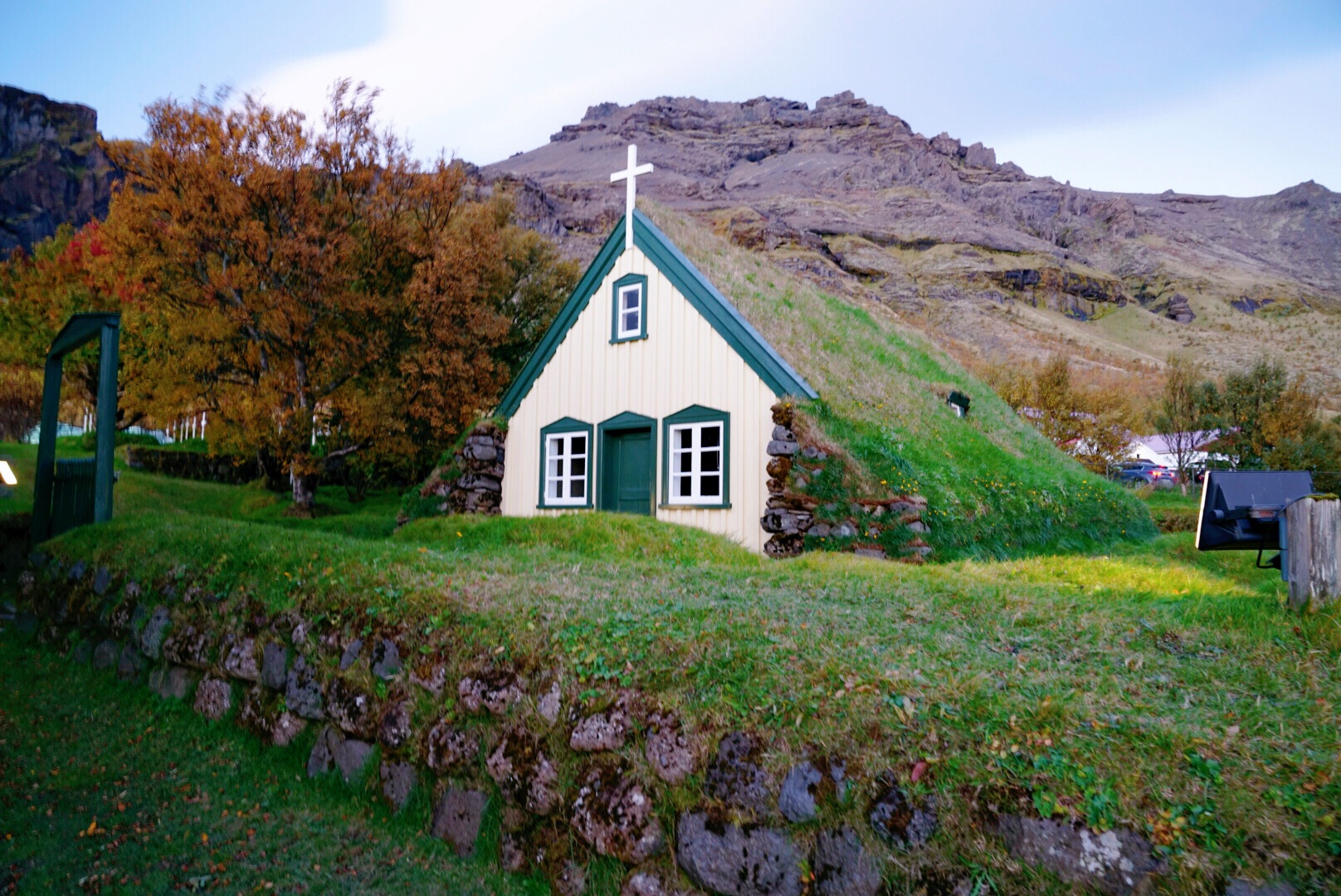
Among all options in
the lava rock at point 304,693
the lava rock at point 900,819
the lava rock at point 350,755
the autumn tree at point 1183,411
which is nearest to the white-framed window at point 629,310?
the lava rock at point 304,693

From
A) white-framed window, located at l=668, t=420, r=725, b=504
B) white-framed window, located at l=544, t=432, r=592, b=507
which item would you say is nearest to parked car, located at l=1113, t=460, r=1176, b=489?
white-framed window, located at l=668, t=420, r=725, b=504

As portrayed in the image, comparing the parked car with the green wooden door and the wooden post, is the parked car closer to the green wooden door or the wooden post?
the green wooden door

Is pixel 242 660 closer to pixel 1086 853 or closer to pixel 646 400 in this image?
pixel 1086 853

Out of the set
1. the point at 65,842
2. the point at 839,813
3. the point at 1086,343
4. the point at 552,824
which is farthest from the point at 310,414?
the point at 1086,343

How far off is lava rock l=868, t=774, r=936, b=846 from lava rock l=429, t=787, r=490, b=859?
2450 mm

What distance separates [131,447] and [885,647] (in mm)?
27400

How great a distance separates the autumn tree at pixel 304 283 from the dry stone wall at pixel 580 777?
14.2m

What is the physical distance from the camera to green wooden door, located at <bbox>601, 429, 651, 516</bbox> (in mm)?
14469

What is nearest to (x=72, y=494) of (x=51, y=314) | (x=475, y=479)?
(x=475, y=479)

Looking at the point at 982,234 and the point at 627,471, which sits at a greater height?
the point at 982,234

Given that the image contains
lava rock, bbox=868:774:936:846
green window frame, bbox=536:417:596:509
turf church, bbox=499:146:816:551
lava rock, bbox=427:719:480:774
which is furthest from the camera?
green window frame, bbox=536:417:596:509

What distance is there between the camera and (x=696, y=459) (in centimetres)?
1379

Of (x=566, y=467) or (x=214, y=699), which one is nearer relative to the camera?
(x=214, y=699)

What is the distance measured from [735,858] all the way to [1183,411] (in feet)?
123
